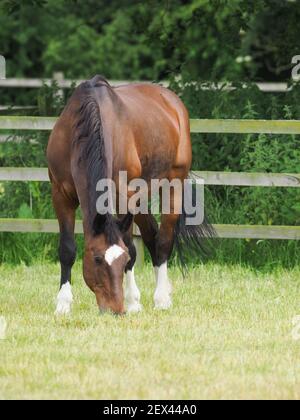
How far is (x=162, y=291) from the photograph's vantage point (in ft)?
27.8

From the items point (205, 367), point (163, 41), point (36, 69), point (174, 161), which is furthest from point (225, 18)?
point (36, 69)

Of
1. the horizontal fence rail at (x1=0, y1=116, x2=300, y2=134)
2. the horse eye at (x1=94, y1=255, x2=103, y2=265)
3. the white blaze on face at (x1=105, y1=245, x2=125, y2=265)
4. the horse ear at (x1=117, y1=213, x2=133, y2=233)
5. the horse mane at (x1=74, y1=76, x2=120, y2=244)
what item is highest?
the horse mane at (x1=74, y1=76, x2=120, y2=244)

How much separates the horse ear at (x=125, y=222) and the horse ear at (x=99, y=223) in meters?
0.11

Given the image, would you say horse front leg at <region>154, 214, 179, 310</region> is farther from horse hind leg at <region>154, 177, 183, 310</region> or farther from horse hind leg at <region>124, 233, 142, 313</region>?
horse hind leg at <region>124, 233, 142, 313</region>

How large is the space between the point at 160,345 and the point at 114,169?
60.8 inches

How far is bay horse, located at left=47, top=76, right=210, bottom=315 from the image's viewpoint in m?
7.24

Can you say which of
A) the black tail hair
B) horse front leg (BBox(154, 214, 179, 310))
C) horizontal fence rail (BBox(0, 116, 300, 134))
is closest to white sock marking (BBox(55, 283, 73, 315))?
horse front leg (BBox(154, 214, 179, 310))

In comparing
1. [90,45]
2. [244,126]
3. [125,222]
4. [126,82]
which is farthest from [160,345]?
[90,45]

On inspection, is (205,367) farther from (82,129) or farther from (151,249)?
(151,249)

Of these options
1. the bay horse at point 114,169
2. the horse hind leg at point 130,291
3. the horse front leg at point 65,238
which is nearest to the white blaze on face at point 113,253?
the bay horse at point 114,169

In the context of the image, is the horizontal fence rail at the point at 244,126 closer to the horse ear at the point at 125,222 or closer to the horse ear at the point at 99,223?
the horse ear at the point at 125,222

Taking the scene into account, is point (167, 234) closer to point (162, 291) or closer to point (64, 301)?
point (162, 291)

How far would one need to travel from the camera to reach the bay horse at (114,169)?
7.24m

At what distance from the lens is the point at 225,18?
13.5 meters
